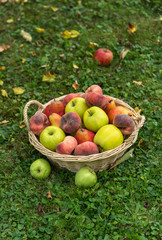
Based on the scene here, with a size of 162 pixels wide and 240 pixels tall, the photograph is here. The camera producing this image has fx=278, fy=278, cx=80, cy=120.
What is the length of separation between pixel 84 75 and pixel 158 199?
256cm

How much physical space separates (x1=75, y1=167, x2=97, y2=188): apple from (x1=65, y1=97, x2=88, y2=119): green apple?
753 millimetres

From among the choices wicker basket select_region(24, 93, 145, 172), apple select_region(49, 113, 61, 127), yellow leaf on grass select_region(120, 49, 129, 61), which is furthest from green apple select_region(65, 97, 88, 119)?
yellow leaf on grass select_region(120, 49, 129, 61)

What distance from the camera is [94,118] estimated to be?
10.6ft

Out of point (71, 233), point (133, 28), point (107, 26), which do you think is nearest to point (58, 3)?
point (107, 26)

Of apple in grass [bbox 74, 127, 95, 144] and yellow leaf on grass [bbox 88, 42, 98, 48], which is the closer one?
apple in grass [bbox 74, 127, 95, 144]

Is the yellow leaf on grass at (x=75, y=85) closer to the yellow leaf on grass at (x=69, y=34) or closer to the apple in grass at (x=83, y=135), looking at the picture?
the yellow leaf on grass at (x=69, y=34)

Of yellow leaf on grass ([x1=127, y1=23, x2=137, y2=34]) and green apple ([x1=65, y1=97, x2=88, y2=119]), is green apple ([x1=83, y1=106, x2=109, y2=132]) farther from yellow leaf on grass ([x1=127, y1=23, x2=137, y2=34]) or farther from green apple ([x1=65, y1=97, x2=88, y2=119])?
yellow leaf on grass ([x1=127, y1=23, x2=137, y2=34])

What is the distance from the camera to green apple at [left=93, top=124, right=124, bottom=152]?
310cm

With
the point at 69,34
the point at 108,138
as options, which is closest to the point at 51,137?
the point at 108,138

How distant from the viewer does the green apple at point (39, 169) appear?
10.7 ft

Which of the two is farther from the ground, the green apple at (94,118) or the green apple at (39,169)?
the green apple at (94,118)

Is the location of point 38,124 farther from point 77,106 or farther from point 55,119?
point 77,106

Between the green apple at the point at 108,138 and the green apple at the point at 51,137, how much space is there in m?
0.43

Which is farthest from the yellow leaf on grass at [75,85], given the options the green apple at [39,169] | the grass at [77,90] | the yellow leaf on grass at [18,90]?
the green apple at [39,169]
